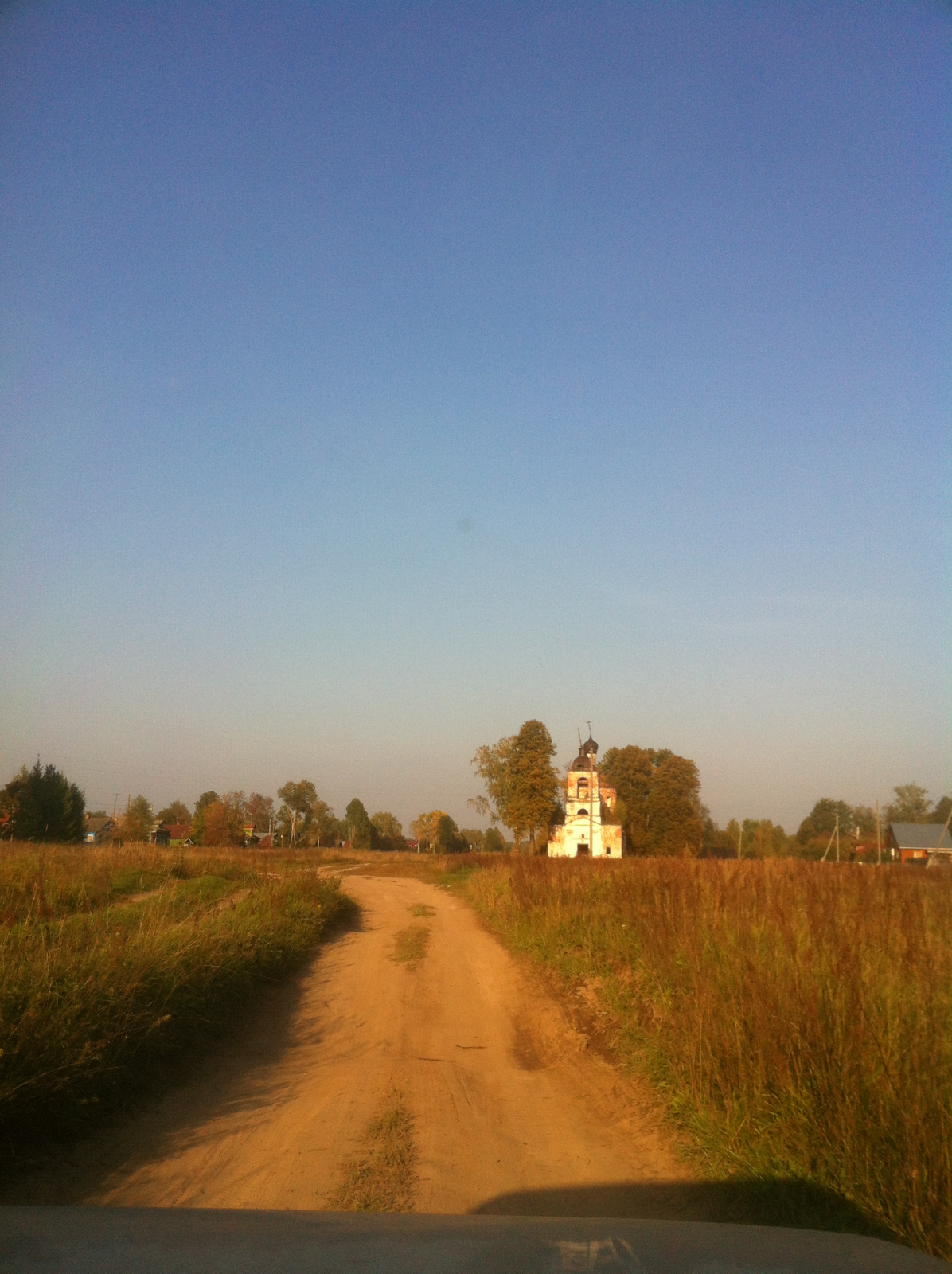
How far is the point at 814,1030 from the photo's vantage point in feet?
14.6

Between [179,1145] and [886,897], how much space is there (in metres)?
5.69

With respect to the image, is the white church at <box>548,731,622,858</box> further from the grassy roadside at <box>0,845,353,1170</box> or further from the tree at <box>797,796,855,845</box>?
the grassy roadside at <box>0,845,353,1170</box>

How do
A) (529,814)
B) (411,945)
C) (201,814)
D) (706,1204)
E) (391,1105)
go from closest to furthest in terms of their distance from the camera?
(706,1204) < (391,1105) < (411,945) < (529,814) < (201,814)

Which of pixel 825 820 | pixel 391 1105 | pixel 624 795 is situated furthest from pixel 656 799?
pixel 391 1105

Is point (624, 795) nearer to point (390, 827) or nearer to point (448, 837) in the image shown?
point (448, 837)

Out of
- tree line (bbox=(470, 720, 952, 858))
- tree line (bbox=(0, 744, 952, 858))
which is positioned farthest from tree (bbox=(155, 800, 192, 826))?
tree line (bbox=(470, 720, 952, 858))

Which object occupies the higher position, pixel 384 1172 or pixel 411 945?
pixel 384 1172

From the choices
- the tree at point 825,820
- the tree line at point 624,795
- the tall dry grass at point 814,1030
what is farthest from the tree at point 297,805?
the tall dry grass at point 814,1030

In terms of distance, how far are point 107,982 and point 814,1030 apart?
520cm

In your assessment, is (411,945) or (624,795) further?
(624,795)

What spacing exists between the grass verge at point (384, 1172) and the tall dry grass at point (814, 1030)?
1793mm

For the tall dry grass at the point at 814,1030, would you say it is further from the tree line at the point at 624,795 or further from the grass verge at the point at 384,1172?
the tree line at the point at 624,795

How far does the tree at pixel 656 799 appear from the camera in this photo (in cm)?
5894

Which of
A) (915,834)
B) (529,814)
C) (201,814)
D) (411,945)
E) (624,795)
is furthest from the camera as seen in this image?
(201,814)
